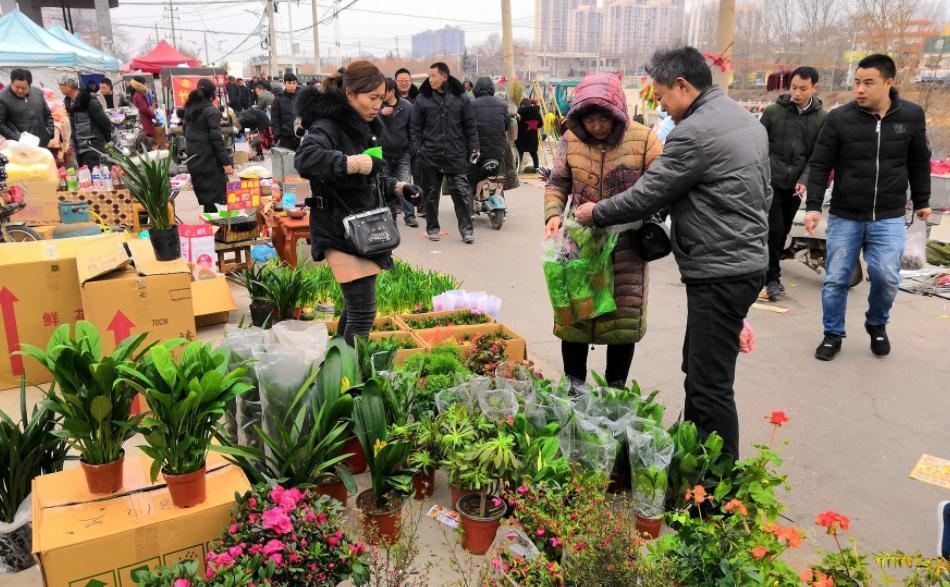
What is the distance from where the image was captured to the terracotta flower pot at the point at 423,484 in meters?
2.96

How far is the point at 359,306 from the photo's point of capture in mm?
3717

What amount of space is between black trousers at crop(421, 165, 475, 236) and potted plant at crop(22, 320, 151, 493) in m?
5.88

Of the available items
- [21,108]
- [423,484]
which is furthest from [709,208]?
[21,108]

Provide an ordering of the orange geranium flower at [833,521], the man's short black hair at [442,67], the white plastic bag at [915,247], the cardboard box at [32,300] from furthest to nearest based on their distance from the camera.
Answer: the man's short black hair at [442,67] < the white plastic bag at [915,247] < the cardboard box at [32,300] < the orange geranium flower at [833,521]

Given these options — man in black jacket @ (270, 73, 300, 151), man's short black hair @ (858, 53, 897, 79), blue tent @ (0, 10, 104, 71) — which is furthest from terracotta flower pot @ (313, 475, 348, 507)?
blue tent @ (0, 10, 104, 71)

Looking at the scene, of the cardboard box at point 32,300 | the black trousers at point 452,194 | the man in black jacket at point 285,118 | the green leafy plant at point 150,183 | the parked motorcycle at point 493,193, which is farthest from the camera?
the man in black jacket at point 285,118

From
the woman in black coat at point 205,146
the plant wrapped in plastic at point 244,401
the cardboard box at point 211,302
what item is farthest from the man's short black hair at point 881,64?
the woman in black coat at point 205,146

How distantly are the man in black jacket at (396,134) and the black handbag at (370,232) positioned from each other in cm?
458

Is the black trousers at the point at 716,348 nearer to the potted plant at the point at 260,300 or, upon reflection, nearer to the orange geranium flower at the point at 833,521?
the orange geranium flower at the point at 833,521

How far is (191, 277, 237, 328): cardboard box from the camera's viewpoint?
5180 mm

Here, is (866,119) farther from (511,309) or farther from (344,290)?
(344,290)

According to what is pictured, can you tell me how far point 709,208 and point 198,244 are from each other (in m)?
4.47

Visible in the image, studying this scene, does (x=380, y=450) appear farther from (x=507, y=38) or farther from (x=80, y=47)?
(x=80, y=47)

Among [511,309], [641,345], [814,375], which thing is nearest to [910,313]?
[814,375]
